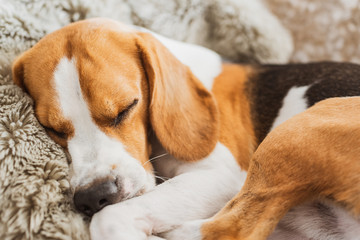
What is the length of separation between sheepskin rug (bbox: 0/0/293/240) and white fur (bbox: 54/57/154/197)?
8 centimetres

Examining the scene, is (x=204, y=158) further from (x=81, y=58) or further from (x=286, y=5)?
(x=286, y=5)

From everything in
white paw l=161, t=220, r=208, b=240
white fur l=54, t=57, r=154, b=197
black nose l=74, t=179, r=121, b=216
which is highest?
white fur l=54, t=57, r=154, b=197

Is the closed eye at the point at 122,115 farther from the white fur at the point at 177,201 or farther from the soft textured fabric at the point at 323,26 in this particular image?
the soft textured fabric at the point at 323,26

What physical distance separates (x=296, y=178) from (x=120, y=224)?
22.9 inches

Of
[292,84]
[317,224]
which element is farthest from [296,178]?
[292,84]

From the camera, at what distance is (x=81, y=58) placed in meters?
1.50

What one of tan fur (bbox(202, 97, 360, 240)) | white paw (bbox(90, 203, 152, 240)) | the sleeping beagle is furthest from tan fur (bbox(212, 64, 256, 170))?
white paw (bbox(90, 203, 152, 240))

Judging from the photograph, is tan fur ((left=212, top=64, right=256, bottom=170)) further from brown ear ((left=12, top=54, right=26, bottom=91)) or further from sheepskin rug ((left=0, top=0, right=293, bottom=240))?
brown ear ((left=12, top=54, right=26, bottom=91))

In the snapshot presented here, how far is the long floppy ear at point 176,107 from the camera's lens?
1.62 meters

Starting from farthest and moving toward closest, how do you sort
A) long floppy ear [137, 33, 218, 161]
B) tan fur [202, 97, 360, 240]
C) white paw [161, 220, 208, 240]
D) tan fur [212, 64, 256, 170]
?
tan fur [212, 64, 256, 170] < long floppy ear [137, 33, 218, 161] < white paw [161, 220, 208, 240] < tan fur [202, 97, 360, 240]

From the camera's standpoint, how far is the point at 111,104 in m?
1.46

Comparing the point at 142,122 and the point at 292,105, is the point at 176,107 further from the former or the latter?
the point at 292,105

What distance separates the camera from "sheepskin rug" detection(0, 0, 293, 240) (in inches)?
49.7

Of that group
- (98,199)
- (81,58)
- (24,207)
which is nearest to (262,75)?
(81,58)
